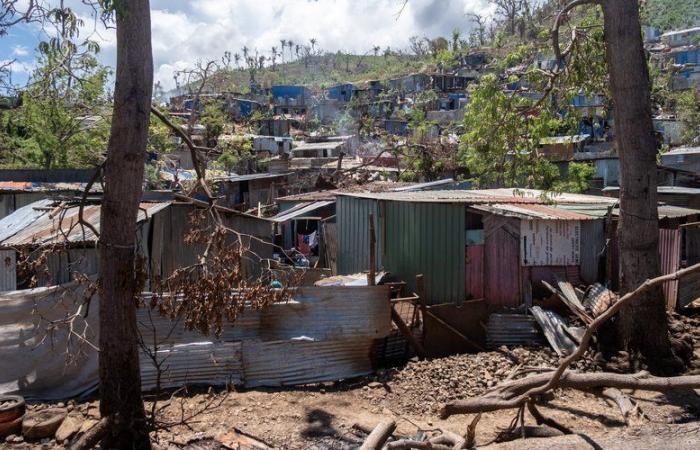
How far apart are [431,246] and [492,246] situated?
109 cm

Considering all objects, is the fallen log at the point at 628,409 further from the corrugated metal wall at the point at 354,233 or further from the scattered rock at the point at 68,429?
the corrugated metal wall at the point at 354,233

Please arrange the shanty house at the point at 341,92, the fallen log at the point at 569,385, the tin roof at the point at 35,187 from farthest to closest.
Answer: the shanty house at the point at 341,92 → the tin roof at the point at 35,187 → the fallen log at the point at 569,385

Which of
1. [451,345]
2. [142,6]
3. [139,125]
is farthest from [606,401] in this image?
[142,6]

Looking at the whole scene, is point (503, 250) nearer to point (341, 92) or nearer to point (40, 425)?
point (40, 425)

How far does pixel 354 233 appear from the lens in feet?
41.7

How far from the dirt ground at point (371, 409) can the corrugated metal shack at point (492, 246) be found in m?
2.09

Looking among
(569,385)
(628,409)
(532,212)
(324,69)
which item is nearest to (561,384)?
(569,385)

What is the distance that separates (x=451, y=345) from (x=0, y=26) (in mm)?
6615

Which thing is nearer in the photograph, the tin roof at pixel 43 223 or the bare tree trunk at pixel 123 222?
the bare tree trunk at pixel 123 222

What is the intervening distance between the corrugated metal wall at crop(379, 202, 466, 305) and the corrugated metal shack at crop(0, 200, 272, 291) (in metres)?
3.62

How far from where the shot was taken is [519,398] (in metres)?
4.71

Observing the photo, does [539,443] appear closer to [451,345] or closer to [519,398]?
[519,398]

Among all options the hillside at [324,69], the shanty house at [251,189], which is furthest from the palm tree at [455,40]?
the shanty house at [251,189]

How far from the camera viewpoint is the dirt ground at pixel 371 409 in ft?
19.7
